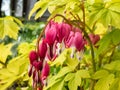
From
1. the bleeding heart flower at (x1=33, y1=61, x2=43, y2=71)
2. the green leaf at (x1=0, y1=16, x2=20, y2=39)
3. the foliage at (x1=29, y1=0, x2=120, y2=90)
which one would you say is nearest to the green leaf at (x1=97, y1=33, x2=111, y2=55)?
the foliage at (x1=29, y1=0, x2=120, y2=90)

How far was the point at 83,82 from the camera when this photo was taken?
1359mm

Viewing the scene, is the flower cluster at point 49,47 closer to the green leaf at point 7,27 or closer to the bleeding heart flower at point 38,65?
the bleeding heart flower at point 38,65

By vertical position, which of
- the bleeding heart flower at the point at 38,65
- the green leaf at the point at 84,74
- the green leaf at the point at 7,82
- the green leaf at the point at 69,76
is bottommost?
the green leaf at the point at 7,82

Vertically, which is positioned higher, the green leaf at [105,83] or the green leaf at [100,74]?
the green leaf at [100,74]

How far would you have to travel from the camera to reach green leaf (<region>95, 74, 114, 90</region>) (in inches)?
43.6

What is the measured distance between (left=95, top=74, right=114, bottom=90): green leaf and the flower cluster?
17cm

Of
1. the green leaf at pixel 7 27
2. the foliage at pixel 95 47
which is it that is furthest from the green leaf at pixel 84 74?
the green leaf at pixel 7 27

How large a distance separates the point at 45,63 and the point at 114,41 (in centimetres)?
29

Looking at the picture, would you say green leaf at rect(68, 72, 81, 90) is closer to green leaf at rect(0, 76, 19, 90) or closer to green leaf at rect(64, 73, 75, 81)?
green leaf at rect(64, 73, 75, 81)

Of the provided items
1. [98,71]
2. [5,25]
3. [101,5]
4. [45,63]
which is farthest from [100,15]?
[5,25]

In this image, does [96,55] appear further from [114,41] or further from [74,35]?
[74,35]

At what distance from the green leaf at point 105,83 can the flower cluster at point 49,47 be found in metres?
0.17

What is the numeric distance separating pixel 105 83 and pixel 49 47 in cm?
25

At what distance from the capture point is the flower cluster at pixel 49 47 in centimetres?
92
